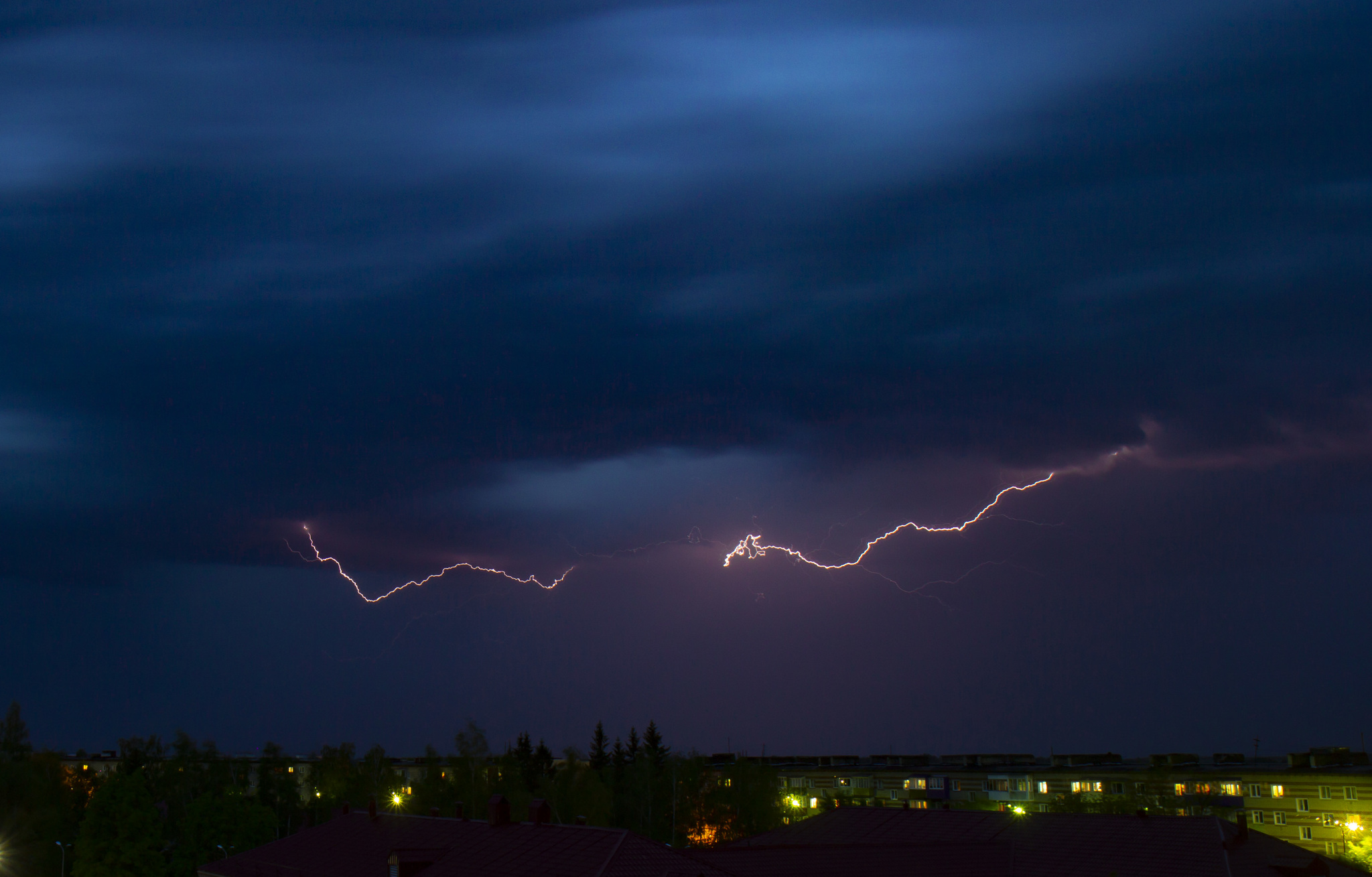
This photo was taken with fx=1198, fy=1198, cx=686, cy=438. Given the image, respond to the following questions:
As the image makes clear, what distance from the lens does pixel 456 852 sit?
46094 millimetres

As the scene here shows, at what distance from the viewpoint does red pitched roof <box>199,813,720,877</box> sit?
39594mm

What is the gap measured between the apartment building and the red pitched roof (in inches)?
1174

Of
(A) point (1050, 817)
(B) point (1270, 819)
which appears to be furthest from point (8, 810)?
(B) point (1270, 819)

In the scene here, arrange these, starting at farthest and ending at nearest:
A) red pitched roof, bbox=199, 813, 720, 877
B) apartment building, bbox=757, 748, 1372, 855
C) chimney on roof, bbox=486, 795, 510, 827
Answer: apartment building, bbox=757, 748, 1372, 855 < chimney on roof, bbox=486, 795, 510, 827 < red pitched roof, bbox=199, 813, 720, 877

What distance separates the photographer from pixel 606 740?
118 m

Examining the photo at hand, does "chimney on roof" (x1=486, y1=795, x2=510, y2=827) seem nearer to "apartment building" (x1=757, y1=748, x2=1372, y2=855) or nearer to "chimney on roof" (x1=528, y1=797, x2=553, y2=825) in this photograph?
"chimney on roof" (x1=528, y1=797, x2=553, y2=825)

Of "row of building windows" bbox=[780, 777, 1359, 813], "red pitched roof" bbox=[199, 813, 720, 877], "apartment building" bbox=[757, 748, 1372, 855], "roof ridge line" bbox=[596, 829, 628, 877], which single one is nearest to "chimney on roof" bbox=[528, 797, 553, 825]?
"red pitched roof" bbox=[199, 813, 720, 877]

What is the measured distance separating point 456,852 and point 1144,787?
59634 millimetres

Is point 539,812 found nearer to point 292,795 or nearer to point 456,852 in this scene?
point 456,852

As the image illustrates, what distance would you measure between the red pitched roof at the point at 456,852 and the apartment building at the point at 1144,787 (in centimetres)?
2982

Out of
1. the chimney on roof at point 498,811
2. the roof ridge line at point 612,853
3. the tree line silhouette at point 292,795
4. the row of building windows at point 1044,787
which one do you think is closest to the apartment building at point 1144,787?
the row of building windows at point 1044,787

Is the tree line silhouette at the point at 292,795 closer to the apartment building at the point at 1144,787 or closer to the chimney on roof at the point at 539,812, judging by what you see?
the apartment building at the point at 1144,787

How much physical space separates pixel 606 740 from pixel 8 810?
2044 inches

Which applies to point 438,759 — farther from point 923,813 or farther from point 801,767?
point 923,813
